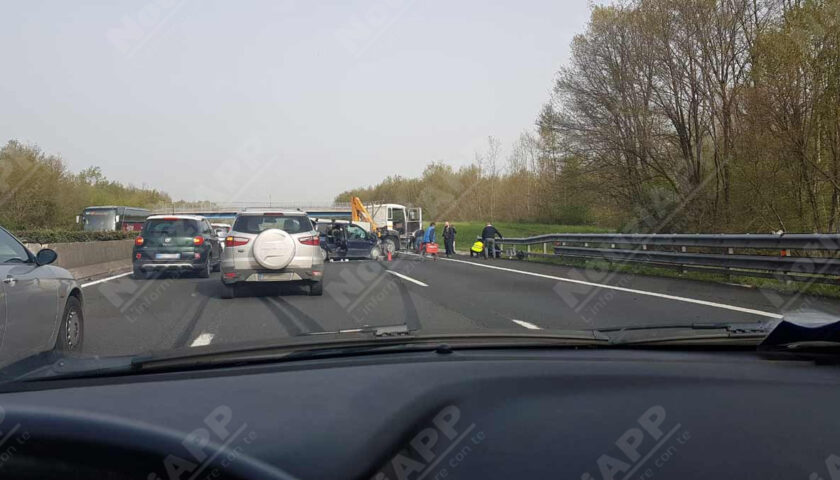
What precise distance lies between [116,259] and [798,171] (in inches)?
943

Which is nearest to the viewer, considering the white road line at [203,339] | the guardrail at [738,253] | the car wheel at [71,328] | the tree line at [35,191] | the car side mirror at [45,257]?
the car side mirror at [45,257]

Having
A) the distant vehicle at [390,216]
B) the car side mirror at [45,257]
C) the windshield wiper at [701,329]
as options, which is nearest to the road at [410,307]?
the car side mirror at [45,257]

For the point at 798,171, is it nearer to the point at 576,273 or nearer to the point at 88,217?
the point at 576,273

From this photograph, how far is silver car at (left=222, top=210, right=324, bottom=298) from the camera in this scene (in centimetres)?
1202

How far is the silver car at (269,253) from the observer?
12.0 meters

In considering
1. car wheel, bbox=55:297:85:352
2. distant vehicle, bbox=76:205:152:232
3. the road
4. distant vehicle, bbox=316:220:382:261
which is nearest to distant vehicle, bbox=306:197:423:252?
distant vehicle, bbox=316:220:382:261

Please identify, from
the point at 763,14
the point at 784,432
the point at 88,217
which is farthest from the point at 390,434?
the point at 88,217

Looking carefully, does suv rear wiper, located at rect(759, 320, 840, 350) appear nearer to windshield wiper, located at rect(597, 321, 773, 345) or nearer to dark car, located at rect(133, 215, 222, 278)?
windshield wiper, located at rect(597, 321, 773, 345)

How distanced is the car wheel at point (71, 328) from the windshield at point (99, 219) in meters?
40.2

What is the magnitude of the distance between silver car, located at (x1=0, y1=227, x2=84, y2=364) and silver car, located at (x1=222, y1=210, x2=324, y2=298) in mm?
5300

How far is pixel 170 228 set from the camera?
1773 cm

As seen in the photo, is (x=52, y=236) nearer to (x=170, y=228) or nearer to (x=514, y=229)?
(x=170, y=228)

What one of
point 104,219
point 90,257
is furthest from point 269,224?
point 104,219

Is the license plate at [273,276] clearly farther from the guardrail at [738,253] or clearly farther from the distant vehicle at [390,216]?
the distant vehicle at [390,216]
